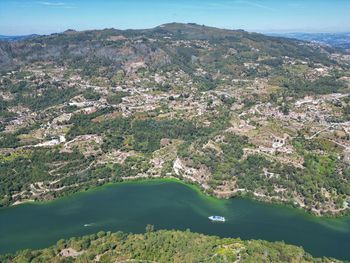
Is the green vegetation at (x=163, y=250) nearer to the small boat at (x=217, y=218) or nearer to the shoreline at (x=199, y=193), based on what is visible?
the small boat at (x=217, y=218)

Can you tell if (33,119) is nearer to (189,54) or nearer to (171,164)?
(171,164)

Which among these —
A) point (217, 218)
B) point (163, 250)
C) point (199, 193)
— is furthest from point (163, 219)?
point (163, 250)

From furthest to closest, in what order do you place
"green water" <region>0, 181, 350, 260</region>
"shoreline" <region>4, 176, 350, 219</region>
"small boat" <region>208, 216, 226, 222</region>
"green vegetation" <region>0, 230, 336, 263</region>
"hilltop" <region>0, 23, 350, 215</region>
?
"hilltop" <region>0, 23, 350, 215</region>
"shoreline" <region>4, 176, 350, 219</region>
"small boat" <region>208, 216, 226, 222</region>
"green water" <region>0, 181, 350, 260</region>
"green vegetation" <region>0, 230, 336, 263</region>

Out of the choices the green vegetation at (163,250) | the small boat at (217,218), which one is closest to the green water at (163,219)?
the small boat at (217,218)

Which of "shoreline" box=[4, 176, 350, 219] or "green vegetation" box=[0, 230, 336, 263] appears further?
"shoreline" box=[4, 176, 350, 219]

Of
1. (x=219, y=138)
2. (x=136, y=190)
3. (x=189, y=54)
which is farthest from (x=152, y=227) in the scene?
(x=189, y=54)

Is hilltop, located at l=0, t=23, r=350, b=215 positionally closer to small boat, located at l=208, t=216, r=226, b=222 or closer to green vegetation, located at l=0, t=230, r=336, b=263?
small boat, located at l=208, t=216, r=226, b=222

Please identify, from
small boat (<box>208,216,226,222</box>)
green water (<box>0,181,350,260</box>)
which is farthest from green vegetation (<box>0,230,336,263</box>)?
small boat (<box>208,216,226,222</box>)

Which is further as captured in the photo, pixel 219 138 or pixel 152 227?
pixel 219 138
